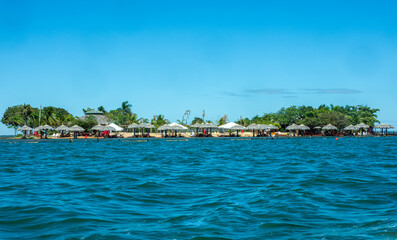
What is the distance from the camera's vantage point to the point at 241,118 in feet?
237

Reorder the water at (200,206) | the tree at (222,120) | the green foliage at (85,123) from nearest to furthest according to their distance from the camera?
the water at (200,206) < the green foliage at (85,123) < the tree at (222,120)

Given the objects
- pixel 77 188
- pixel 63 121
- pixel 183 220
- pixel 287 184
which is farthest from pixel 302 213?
pixel 63 121

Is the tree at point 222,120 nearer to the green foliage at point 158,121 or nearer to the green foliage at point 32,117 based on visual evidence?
the green foliage at point 158,121

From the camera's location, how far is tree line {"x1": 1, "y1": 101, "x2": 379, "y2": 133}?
54219mm

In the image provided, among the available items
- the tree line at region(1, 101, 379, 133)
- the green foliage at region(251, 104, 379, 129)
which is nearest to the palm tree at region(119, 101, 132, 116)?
the tree line at region(1, 101, 379, 133)

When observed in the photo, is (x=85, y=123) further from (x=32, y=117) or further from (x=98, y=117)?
(x=32, y=117)

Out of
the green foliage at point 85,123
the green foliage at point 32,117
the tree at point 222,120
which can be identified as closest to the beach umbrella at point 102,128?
the green foliage at point 85,123

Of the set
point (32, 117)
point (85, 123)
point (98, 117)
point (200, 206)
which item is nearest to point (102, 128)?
point (85, 123)

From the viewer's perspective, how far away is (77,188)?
1016cm

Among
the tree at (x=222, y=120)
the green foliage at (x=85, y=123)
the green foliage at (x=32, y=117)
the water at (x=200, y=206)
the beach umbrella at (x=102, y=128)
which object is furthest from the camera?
the tree at (x=222, y=120)

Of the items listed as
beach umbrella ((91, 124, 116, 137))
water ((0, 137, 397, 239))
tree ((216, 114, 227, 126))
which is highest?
tree ((216, 114, 227, 126))

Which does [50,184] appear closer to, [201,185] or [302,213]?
[201,185]

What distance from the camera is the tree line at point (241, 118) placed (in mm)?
54219

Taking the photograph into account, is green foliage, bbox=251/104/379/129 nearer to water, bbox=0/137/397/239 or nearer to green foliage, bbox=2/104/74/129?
green foliage, bbox=2/104/74/129
